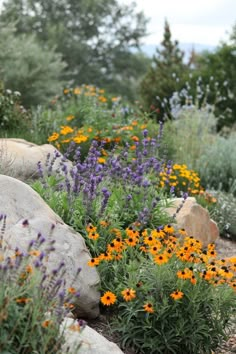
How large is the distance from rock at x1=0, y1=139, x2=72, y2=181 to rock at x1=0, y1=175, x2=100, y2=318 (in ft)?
5.00

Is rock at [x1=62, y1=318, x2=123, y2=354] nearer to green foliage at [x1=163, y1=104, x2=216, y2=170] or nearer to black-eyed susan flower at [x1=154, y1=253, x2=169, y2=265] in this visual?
black-eyed susan flower at [x1=154, y1=253, x2=169, y2=265]

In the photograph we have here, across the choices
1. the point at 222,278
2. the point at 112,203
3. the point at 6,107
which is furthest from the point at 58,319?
the point at 6,107

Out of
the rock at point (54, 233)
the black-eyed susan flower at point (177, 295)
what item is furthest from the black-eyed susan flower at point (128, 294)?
the rock at point (54, 233)

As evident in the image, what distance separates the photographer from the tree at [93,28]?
90.1ft

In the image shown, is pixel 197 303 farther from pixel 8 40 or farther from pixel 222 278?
pixel 8 40

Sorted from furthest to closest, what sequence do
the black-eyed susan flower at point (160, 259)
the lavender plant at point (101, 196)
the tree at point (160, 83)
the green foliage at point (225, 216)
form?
the tree at point (160, 83) < the green foliage at point (225, 216) < the lavender plant at point (101, 196) < the black-eyed susan flower at point (160, 259)

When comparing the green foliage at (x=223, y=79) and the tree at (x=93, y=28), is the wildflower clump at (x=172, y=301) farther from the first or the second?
the tree at (x=93, y=28)

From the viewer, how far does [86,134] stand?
7250 mm

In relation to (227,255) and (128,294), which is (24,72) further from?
(128,294)

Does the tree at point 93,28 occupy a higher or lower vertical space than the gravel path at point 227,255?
higher

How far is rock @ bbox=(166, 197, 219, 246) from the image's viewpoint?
18.0 feet

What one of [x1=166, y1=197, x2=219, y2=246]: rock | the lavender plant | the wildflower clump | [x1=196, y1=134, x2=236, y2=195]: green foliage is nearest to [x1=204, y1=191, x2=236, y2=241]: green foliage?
[x1=166, y1=197, x2=219, y2=246]: rock

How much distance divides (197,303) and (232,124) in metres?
10.8

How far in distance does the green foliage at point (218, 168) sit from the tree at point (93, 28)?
64.5ft
